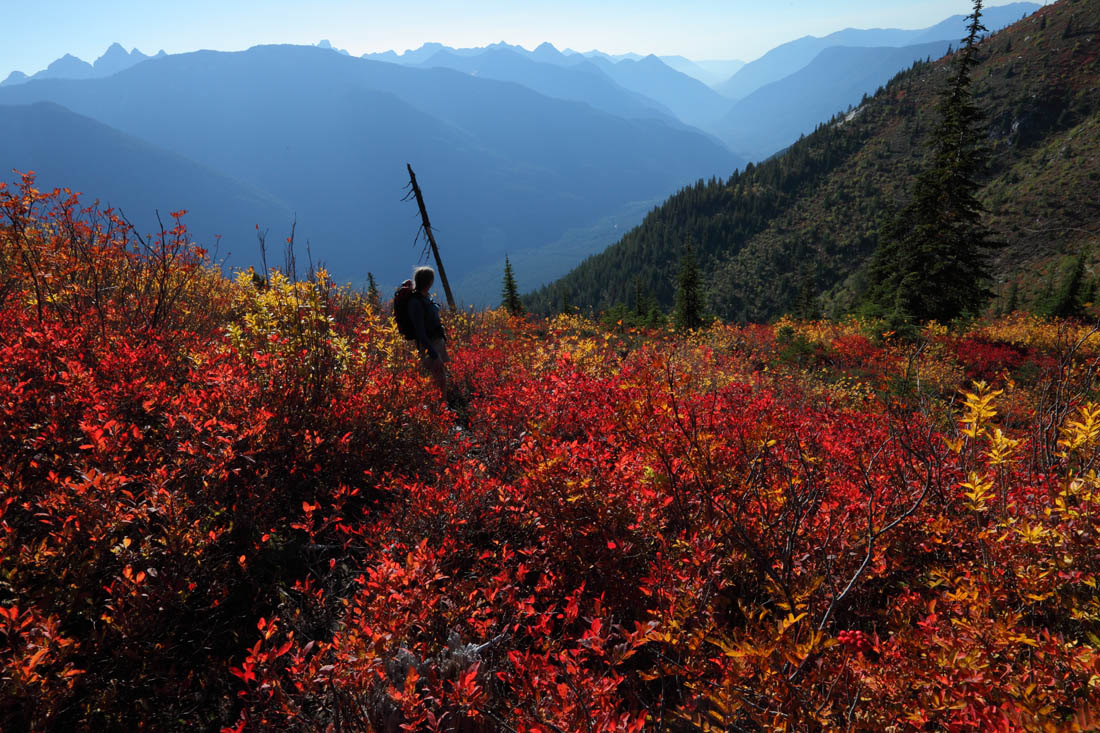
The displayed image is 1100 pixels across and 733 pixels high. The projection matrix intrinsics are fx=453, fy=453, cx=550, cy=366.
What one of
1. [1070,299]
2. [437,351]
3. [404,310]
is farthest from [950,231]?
[404,310]

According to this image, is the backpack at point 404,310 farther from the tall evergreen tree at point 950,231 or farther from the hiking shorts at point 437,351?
the tall evergreen tree at point 950,231

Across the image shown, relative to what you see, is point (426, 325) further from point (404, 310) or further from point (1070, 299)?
point (1070, 299)

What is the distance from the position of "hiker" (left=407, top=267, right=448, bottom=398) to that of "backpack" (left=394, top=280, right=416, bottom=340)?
0.12ft

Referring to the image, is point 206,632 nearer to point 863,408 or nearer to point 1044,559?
point 1044,559

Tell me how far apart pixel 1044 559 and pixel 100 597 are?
4.42 meters

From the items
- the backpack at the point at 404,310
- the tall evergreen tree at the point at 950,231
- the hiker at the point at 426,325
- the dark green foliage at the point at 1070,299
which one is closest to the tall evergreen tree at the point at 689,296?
the tall evergreen tree at the point at 950,231

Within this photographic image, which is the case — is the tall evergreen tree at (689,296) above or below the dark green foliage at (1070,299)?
above

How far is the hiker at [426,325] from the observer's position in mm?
6059

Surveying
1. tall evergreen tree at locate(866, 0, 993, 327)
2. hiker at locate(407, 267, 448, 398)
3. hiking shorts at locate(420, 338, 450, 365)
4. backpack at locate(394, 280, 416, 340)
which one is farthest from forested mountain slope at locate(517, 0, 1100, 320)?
backpack at locate(394, 280, 416, 340)

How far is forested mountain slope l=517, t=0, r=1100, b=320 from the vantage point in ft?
169

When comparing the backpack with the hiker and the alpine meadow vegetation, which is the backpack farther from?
the alpine meadow vegetation

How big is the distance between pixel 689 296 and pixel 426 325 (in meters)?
26.9

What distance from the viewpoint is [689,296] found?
30.4m

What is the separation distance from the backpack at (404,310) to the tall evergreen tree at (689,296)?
25.3 meters
